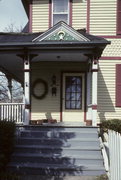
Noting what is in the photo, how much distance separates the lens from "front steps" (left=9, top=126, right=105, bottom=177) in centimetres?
823

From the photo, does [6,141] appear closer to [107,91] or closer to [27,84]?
[27,84]

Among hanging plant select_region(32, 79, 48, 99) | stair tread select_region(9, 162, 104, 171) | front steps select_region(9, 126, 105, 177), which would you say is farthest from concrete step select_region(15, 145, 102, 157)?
hanging plant select_region(32, 79, 48, 99)

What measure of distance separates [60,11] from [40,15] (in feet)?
3.16

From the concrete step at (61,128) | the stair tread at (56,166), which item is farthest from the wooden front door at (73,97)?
the stair tread at (56,166)

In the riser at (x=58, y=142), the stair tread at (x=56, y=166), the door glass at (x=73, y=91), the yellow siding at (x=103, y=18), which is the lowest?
the stair tread at (x=56, y=166)

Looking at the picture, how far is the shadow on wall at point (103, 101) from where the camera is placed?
13.5 meters

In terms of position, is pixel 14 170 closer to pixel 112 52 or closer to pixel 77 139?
pixel 77 139

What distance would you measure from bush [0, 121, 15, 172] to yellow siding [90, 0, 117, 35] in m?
7.23

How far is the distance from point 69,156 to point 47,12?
25.5ft

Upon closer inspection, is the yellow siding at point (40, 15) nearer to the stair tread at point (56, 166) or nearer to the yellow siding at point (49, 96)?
the yellow siding at point (49, 96)

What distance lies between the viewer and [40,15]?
1412cm

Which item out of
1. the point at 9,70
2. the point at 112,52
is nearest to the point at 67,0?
the point at 112,52

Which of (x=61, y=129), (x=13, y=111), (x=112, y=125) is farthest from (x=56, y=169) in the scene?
(x=112, y=125)

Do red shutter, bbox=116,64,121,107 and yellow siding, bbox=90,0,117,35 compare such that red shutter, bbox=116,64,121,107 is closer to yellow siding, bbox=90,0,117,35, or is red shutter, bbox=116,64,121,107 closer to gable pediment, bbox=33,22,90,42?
yellow siding, bbox=90,0,117,35
